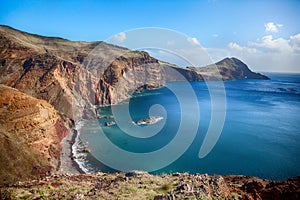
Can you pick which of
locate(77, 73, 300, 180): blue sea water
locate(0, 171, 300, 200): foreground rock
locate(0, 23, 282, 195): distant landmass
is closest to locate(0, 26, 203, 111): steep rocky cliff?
locate(0, 23, 282, 195): distant landmass

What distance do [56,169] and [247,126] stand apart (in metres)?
46.2

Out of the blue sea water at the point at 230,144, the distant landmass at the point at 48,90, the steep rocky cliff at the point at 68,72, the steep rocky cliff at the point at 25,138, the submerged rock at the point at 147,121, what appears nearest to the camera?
the steep rocky cliff at the point at 25,138

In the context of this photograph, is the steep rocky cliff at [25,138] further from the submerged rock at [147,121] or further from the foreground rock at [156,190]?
the submerged rock at [147,121]

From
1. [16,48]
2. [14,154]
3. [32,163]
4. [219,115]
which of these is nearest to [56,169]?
[32,163]

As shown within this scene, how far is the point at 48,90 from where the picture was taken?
190 feet

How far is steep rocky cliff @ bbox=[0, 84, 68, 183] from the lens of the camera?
2731 centimetres

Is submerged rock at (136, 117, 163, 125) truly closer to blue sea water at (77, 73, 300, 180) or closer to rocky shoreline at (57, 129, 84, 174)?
blue sea water at (77, 73, 300, 180)

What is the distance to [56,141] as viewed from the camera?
127 feet

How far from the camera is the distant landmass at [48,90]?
2975 cm

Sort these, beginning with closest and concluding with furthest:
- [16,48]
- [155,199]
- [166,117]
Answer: [155,199]
[166,117]
[16,48]

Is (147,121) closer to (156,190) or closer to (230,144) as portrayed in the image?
(230,144)

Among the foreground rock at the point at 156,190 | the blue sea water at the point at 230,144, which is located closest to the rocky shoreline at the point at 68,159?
the blue sea water at the point at 230,144

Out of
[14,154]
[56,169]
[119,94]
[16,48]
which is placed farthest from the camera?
[119,94]

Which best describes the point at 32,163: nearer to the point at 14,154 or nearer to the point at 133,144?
the point at 14,154
